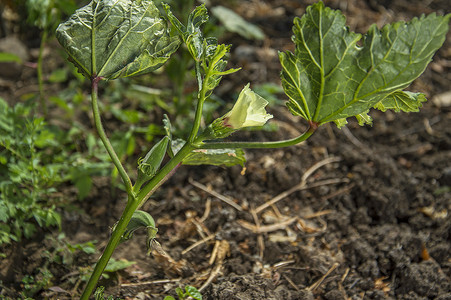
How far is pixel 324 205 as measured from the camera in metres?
2.32

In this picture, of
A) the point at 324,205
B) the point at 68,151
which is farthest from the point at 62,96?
the point at 324,205

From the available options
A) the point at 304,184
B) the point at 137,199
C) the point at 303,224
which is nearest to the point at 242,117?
the point at 137,199

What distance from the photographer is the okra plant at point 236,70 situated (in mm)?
1224

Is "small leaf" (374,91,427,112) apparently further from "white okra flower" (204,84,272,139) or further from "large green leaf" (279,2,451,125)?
"white okra flower" (204,84,272,139)

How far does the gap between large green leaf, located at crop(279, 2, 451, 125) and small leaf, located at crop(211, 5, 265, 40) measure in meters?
1.75

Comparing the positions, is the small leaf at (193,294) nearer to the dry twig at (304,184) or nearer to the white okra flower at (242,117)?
the white okra flower at (242,117)

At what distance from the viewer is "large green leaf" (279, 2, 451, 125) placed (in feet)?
3.92

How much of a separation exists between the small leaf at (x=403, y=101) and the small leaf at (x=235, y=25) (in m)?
1.76

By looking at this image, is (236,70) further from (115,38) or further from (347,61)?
(115,38)

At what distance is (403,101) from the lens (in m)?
1.34

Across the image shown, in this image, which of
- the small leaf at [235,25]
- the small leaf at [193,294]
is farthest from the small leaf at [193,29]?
the small leaf at [235,25]

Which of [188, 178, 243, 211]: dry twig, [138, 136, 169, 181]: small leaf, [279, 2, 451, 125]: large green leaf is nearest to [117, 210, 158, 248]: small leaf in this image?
[138, 136, 169, 181]: small leaf

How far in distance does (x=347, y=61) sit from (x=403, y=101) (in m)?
0.20

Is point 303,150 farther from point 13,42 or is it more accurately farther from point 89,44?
point 13,42
